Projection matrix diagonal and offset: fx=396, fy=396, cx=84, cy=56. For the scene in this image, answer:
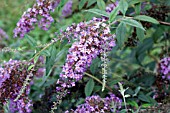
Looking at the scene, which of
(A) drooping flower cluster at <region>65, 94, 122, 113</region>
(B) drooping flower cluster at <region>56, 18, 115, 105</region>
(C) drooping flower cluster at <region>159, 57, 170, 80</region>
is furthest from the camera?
(C) drooping flower cluster at <region>159, 57, 170, 80</region>

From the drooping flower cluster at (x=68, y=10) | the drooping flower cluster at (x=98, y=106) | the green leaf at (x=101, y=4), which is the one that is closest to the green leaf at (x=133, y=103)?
the drooping flower cluster at (x=98, y=106)

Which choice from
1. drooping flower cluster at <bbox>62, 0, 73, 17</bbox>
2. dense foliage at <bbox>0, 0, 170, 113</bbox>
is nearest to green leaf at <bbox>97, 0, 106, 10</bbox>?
dense foliage at <bbox>0, 0, 170, 113</bbox>

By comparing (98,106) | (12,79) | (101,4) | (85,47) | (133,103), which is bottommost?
(133,103)

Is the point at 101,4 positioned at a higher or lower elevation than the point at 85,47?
higher

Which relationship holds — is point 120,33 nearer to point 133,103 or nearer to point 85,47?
point 85,47

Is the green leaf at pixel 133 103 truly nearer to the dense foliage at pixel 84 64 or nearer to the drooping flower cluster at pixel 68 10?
the dense foliage at pixel 84 64

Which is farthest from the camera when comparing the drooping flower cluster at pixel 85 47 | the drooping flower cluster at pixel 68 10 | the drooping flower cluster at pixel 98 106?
the drooping flower cluster at pixel 68 10

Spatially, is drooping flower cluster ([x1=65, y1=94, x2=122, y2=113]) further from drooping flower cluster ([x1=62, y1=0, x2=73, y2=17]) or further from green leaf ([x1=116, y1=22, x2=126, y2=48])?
drooping flower cluster ([x1=62, y1=0, x2=73, y2=17])

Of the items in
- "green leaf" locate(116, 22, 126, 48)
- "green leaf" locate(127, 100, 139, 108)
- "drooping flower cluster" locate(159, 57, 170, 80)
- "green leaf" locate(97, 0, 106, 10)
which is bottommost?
"green leaf" locate(127, 100, 139, 108)

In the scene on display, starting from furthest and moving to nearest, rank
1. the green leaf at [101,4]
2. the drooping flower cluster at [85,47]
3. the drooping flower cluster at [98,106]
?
the green leaf at [101,4] → the drooping flower cluster at [98,106] → the drooping flower cluster at [85,47]

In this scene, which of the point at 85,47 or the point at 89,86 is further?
the point at 89,86

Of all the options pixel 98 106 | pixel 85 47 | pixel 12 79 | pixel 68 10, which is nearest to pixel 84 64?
pixel 85 47
